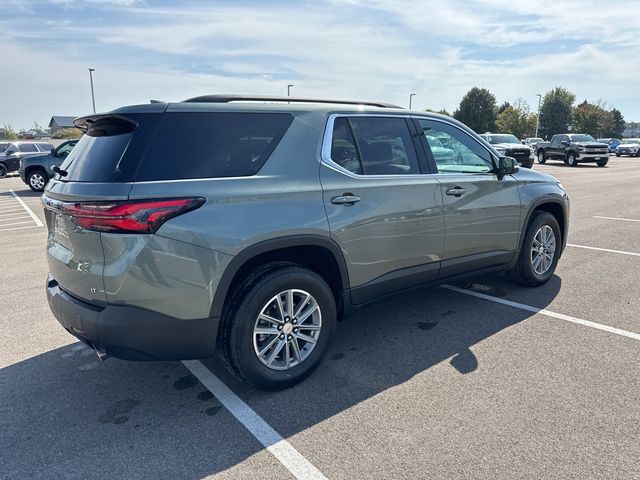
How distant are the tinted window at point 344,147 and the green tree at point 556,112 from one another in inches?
2857

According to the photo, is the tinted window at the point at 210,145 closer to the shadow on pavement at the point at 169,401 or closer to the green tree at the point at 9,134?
the shadow on pavement at the point at 169,401

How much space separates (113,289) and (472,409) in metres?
2.25

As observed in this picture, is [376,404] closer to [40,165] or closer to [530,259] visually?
[530,259]

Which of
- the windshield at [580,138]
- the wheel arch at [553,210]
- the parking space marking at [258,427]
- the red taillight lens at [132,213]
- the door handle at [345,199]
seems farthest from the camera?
the windshield at [580,138]

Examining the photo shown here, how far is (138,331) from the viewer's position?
2.65 m

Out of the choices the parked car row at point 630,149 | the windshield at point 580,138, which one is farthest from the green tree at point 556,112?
the windshield at point 580,138

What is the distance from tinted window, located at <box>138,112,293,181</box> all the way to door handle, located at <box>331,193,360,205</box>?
560mm

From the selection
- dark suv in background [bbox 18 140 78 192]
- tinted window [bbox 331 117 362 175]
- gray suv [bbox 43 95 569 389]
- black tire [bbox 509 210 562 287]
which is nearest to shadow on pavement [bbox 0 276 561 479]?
gray suv [bbox 43 95 569 389]

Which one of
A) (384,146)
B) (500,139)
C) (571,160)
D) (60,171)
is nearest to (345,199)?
(384,146)

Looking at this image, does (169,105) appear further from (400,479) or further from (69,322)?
(400,479)

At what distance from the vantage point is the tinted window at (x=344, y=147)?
11.2 ft

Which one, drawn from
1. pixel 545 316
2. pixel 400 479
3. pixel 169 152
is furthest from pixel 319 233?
pixel 545 316

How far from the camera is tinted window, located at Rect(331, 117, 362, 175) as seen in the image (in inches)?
135

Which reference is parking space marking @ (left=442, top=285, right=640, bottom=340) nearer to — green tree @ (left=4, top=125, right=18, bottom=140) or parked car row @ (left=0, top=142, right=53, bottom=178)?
parked car row @ (left=0, top=142, right=53, bottom=178)
